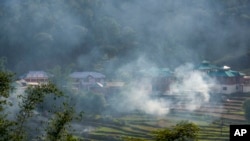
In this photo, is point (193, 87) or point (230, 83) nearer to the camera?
point (230, 83)

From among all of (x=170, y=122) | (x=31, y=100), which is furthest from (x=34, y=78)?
(x=31, y=100)

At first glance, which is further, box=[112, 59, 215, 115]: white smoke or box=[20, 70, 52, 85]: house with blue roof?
box=[20, 70, 52, 85]: house with blue roof

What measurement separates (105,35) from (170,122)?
5494 centimetres

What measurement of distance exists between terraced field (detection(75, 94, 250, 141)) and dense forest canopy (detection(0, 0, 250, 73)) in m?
32.3

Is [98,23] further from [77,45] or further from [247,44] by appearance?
[247,44]

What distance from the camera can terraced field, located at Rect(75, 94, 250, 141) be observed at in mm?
58875

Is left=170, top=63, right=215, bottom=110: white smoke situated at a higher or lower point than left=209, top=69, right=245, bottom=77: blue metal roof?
lower

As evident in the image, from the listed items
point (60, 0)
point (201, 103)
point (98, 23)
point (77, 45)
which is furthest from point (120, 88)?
point (60, 0)

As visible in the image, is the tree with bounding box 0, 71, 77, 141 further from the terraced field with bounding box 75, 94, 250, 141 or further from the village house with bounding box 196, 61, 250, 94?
the village house with bounding box 196, 61, 250, 94

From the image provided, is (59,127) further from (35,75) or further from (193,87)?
(35,75)

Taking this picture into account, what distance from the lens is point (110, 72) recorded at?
99.9m

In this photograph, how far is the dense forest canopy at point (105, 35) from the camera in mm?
107375

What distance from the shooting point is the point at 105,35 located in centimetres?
11581

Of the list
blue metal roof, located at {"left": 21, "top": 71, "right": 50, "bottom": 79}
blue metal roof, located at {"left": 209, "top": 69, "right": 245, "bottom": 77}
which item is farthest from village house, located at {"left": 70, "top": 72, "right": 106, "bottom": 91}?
blue metal roof, located at {"left": 209, "top": 69, "right": 245, "bottom": 77}
